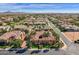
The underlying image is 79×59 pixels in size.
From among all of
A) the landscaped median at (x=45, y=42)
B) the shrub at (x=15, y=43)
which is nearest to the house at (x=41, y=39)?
the landscaped median at (x=45, y=42)

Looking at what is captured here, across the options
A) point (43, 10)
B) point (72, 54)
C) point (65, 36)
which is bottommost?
point (72, 54)

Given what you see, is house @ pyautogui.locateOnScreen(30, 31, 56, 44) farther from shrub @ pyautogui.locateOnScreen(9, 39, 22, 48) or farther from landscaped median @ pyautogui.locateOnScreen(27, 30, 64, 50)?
shrub @ pyautogui.locateOnScreen(9, 39, 22, 48)

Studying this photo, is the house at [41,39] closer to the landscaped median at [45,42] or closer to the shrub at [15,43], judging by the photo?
the landscaped median at [45,42]

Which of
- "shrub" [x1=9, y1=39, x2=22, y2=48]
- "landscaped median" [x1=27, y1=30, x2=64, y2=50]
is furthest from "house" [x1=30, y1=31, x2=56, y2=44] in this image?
"shrub" [x1=9, y1=39, x2=22, y2=48]

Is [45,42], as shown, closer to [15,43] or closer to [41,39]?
[41,39]

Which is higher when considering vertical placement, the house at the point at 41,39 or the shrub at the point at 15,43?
the house at the point at 41,39

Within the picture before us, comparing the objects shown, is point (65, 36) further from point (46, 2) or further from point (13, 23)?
point (13, 23)

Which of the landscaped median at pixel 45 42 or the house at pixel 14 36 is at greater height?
Answer: the house at pixel 14 36

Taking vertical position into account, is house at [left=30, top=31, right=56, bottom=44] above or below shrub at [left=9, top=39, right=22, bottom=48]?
above

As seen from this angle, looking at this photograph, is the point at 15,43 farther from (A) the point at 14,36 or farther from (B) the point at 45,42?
(B) the point at 45,42

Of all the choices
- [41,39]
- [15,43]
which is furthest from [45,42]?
[15,43]

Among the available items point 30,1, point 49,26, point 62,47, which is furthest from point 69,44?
point 30,1
